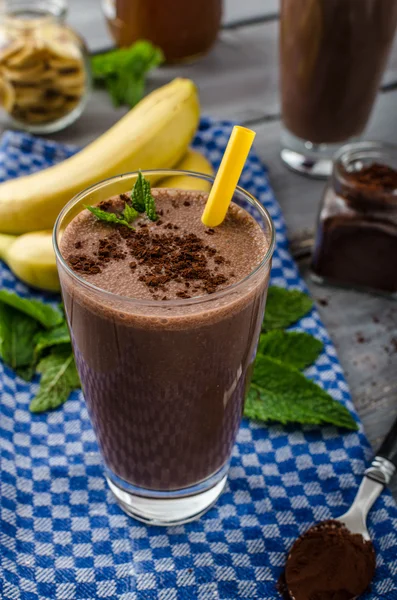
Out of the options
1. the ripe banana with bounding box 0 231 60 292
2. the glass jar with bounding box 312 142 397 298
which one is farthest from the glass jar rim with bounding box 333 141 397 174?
the ripe banana with bounding box 0 231 60 292

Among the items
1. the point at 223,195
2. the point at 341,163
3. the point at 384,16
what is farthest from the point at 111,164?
the point at 384,16

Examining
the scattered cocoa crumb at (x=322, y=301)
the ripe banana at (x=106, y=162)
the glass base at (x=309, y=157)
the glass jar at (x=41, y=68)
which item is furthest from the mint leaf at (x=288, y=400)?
the glass jar at (x=41, y=68)

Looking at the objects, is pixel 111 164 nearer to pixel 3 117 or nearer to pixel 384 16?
pixel 3 117

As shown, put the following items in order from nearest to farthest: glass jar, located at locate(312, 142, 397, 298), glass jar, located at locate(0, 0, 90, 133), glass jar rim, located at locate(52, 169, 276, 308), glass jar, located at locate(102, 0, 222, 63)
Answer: glass jar rim, located at locate(52, 169, 276, 308)
glass jar, located at locate(312, 142, 397, 298)
glass jar, located at locate(0, 0, 90, 133)
glass jar, located at locate(102, 0, 222, 63)

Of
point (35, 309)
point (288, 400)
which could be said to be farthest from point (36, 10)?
point (288, 400)

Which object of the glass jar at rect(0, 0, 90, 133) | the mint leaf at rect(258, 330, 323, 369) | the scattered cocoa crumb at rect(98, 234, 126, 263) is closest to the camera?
the scattered cocoa crumb at rect(98, 234, 126, 263)

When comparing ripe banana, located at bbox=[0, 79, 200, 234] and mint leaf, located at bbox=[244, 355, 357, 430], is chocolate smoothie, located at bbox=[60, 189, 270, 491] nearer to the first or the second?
mint leaf, located at bbox=[244, 355, 357, 430]
